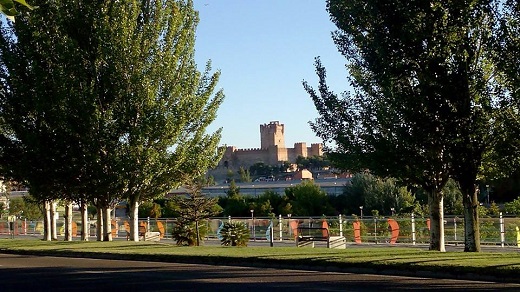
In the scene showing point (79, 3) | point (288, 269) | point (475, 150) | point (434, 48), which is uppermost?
point (79, 3)

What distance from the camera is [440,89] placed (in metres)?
19.5

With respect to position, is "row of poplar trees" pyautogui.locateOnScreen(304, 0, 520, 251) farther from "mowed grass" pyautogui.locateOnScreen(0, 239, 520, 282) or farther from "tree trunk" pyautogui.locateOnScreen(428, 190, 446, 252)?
"mowed grass" pyautogui.locateOnScreen(0, 239, 520, 282)

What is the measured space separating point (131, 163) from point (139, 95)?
269 centimetres

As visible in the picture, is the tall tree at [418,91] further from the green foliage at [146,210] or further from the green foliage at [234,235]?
the green foliage at [146,210]

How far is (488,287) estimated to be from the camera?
1381 cm

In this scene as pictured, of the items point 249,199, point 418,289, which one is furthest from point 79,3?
point 249,199

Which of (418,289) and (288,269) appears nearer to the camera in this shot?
(418,289)

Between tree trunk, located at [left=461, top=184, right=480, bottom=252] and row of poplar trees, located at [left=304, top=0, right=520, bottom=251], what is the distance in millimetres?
28

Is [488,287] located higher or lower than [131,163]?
lower

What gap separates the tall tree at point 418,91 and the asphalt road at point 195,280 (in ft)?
17.1

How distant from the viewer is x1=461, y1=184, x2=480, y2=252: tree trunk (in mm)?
20781

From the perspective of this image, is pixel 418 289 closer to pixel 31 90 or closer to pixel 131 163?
pixel 131 163

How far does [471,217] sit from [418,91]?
13.0 feet

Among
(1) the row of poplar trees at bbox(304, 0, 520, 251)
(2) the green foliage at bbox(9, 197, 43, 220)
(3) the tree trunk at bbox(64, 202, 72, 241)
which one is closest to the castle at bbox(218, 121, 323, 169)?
(2) the green foliage at bbox(9, 197, 43, 220)
